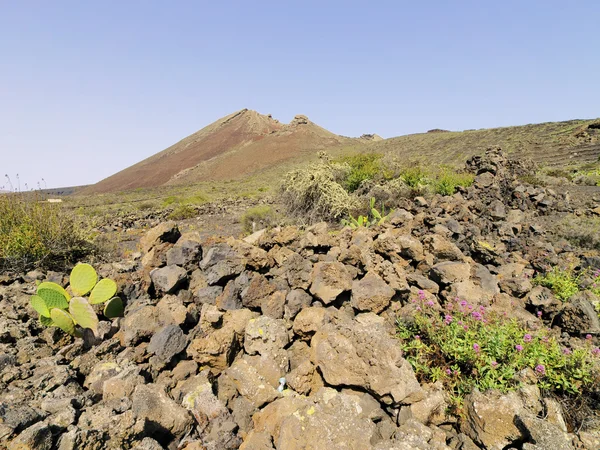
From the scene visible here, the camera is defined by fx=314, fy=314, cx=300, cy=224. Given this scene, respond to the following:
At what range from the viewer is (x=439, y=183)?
10.9 metres

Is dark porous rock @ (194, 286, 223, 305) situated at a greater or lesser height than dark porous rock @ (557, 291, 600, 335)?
greater

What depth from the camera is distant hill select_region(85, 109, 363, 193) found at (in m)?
58.9

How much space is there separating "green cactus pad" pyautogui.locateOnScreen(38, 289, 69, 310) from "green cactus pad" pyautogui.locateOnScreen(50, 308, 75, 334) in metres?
0.22

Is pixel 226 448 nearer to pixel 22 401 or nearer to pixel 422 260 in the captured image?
pixel 22 401

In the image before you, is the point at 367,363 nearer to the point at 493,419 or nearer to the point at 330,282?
the point at 493,419

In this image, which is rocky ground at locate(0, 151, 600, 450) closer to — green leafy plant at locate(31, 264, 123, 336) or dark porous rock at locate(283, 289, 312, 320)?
dark porous rock at locate(283, 289, 312, 320)

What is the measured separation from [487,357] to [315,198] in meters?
7.76

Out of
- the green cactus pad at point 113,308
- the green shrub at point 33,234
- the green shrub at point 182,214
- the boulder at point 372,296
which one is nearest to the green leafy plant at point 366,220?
the boulder at point 372,296

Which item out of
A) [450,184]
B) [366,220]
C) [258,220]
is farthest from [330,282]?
[450,184]

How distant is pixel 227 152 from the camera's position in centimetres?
7031

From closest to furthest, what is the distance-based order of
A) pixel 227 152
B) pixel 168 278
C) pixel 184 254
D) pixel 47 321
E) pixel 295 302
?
1. pixel 295 302
2. pixel 47 321
3. pixel 168 278
4. pixel 184 254
5. pixel 227 152

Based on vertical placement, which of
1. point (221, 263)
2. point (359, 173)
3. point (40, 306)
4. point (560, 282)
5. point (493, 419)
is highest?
point (359, 173)

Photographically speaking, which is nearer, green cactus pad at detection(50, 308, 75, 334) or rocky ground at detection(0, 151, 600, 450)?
rocky ground at detection(0, 151, 600, 450)

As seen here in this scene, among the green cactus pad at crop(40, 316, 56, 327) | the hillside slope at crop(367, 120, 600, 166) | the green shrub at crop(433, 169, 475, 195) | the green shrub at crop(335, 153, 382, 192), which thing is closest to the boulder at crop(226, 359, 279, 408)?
the green cactus pad at crop(40, 316, 56, 327)
